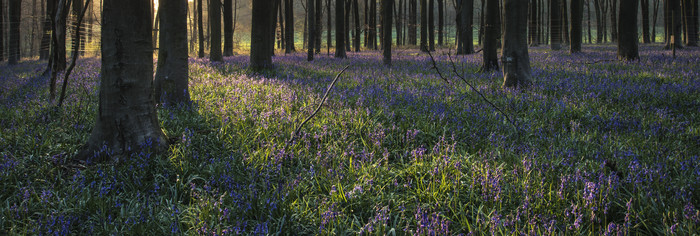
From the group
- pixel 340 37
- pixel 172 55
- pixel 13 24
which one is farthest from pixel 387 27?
pixel 13 24

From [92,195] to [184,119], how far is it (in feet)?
7.52

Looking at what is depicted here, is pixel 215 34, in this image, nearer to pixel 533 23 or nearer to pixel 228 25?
pixel 228 25

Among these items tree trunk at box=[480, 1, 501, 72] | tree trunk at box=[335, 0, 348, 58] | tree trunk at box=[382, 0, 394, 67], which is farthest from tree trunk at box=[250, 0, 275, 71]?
tree trunk at box=[335, 0, 348, 58]

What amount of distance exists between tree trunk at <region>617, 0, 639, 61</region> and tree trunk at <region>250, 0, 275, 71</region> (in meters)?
12.2

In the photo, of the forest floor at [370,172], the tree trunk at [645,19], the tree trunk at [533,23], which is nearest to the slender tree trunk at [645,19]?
the tree trunk at [645,19]

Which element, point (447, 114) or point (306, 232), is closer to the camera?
point (306, 232)

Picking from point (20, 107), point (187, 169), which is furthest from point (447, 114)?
Answer: point (20, 107)

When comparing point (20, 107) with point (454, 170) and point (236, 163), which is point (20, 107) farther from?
point (454, 170)

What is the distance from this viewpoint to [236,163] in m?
3.64

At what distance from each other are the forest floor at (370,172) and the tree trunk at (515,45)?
163 cm

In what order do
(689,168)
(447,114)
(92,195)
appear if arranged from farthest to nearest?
(447,114) < (689,168) < (92,195)

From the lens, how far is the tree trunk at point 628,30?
1268 cm

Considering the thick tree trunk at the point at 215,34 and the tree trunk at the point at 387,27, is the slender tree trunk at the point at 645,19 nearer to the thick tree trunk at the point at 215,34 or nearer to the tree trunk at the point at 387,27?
the tree trunk at the point at 387,27

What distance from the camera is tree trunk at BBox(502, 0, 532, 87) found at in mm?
7875
